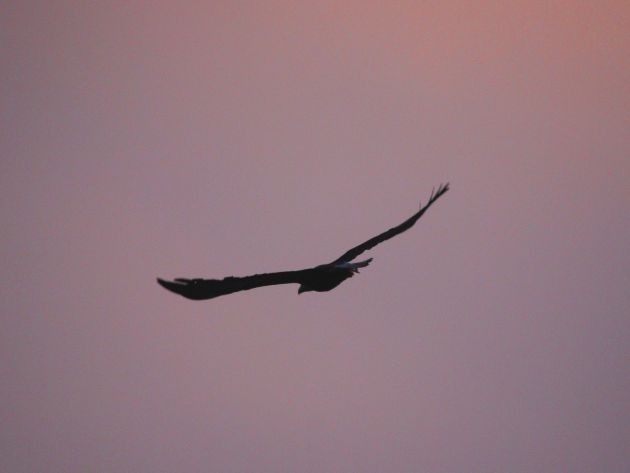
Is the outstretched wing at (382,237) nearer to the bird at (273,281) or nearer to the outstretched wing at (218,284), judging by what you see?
the bird at (273,281)

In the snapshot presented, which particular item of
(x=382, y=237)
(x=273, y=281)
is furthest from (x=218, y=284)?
(x=382, y=237)

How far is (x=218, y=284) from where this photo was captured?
17906 millimetres

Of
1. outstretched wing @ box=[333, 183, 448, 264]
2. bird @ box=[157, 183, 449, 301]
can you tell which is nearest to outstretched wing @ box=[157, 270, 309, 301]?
bird @ box=[157, 183, 449, 301]

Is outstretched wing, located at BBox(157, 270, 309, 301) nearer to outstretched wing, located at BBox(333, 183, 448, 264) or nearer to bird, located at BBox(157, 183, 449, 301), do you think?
bird, located at BBox(157, 183, 449, 301)

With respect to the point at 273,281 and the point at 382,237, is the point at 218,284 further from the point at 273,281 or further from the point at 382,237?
the point at 382,237

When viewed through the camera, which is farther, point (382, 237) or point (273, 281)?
point (382, 237)

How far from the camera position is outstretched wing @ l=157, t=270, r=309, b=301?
17.1m

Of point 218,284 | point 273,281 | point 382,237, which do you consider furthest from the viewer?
point 382,237

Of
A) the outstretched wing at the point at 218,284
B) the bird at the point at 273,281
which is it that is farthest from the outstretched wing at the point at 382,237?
the outstretched wing at the point at 218,284

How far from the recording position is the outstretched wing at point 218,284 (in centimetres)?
1706

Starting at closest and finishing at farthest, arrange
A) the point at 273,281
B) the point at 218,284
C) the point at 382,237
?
the point at 218,284 → the point at 273,281 → the point at 382,237

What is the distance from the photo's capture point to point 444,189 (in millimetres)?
22000

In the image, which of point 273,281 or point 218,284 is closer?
point 218,284

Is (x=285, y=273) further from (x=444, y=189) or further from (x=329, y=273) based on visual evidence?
(x=444, y=189)
